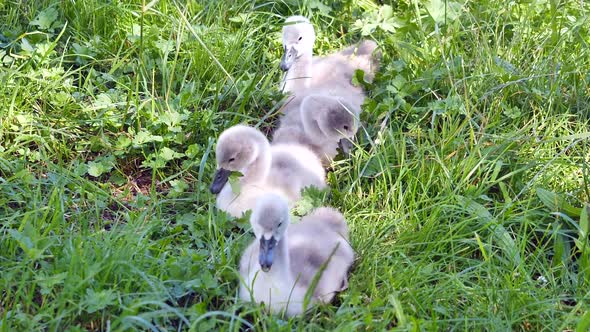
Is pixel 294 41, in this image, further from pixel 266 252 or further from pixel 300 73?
pixel 266 252

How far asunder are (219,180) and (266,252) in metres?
0.72

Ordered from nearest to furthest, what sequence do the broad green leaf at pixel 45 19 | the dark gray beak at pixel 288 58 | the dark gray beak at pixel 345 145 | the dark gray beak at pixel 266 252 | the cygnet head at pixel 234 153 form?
the dark gray beak at pixel 266 252 → the cygnet head at pixel 234 153 → the dark gray beak at pixel 345 145 → the dark gray beak at pixel 288 58 → the broad green leaf at pixel 45 19

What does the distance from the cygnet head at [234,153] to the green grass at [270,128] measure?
0.48ft

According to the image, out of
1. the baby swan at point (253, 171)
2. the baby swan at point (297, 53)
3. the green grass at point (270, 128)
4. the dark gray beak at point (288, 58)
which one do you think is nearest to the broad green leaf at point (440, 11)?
the green grass at point (270, 128)

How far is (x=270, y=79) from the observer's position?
4617 millimetres

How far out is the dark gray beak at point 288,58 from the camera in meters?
4.54

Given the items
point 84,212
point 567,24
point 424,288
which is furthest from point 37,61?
point 567,24

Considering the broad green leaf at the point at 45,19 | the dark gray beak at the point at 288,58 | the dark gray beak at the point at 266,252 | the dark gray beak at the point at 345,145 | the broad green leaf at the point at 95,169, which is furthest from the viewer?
the broad green leaf at the point at 45,19

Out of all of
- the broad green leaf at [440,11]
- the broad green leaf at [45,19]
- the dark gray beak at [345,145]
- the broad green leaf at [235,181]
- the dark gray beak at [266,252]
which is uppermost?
the broad green leaf at [440,11]

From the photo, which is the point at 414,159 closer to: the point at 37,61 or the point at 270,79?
the point at 270,79

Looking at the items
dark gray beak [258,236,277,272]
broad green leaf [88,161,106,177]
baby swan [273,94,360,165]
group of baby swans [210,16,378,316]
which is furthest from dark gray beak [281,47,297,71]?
dark gray beak [258,236,277,272]

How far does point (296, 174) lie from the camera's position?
3973mm

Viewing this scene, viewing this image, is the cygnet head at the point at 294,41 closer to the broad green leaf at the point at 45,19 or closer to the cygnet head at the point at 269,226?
the broad green leaf at the point at 45,19

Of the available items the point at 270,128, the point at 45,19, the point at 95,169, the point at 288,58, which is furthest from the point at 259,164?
the point at 45,19
